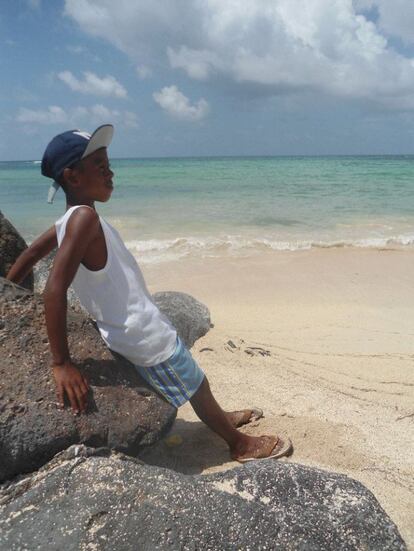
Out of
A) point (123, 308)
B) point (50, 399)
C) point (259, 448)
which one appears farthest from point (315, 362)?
point (50, 399)

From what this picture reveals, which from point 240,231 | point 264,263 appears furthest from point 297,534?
point 240,231

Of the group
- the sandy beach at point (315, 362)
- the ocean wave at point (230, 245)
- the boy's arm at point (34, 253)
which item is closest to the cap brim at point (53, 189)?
the boy's arm at point (34, 253)

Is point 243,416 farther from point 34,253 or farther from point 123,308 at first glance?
point 34,253

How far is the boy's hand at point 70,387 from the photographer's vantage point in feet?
6.81

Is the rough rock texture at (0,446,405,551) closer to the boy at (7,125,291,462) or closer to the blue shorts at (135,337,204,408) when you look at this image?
the boy at (7,125,291,462)

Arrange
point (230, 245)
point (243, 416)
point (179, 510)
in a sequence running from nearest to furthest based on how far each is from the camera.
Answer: point (179, 510) < point (243, 416) < point (230, 245)

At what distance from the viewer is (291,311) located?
5.74 m

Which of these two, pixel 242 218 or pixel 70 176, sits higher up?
pixel 70 176

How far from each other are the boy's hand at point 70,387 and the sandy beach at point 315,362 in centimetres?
69

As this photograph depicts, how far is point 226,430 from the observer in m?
2.56

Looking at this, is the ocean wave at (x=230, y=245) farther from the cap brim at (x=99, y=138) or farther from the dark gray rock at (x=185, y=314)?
the cap brim at (x=99, y=138)

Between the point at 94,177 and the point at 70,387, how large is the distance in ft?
2.97

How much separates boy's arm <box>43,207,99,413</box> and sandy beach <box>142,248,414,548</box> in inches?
28.7

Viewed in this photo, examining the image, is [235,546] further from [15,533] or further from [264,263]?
[264,263]
